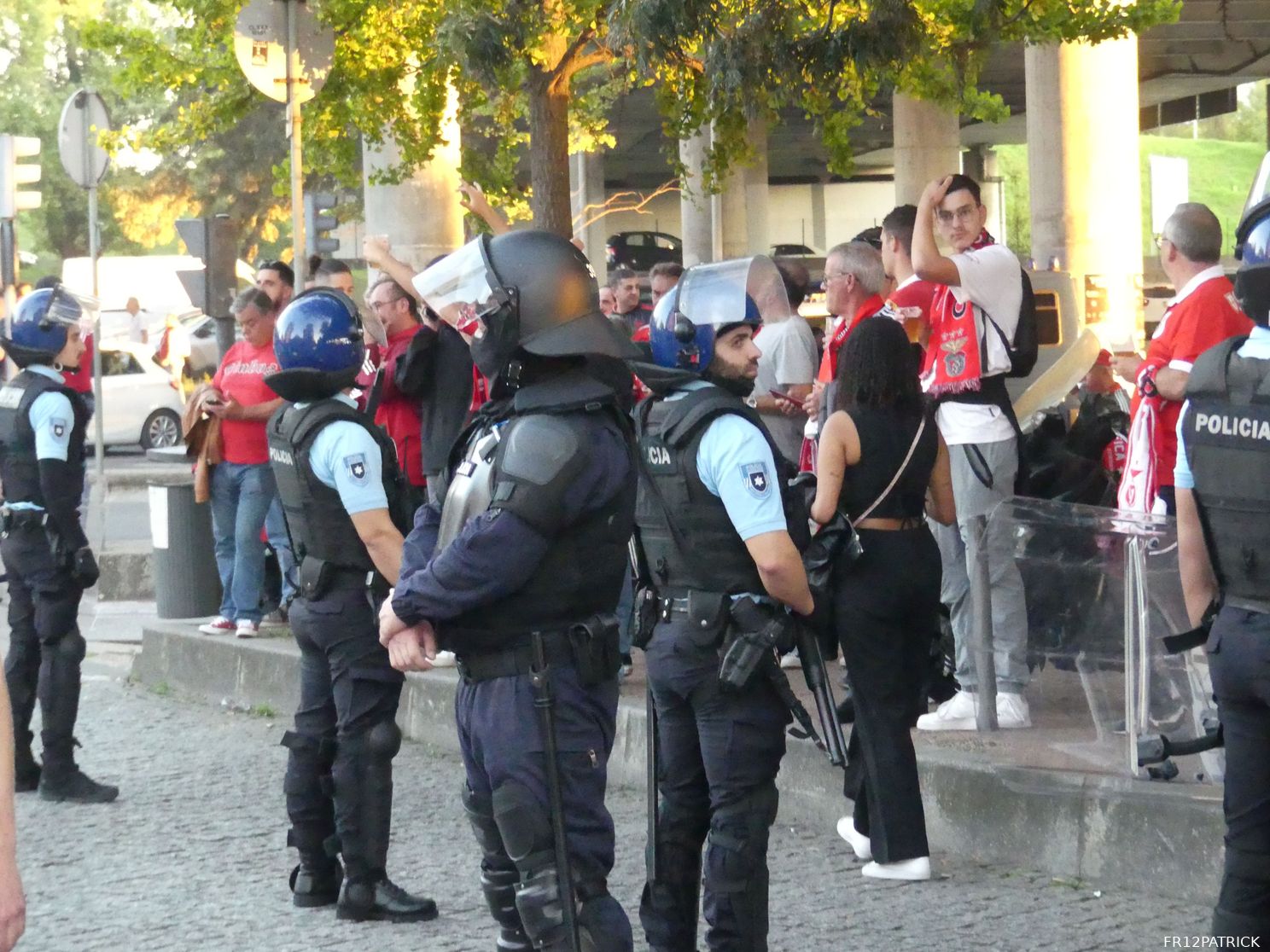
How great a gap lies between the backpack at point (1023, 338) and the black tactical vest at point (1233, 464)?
111 inches

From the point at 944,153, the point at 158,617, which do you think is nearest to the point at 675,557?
the point at 158,617

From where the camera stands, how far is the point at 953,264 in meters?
6.88

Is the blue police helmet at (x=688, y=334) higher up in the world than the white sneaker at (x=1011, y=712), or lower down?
higher up

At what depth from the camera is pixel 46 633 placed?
7.53m

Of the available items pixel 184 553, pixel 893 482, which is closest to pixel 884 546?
pixel 893 482

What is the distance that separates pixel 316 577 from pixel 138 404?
22.8 meters

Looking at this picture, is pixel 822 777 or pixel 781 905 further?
pixel 822 777

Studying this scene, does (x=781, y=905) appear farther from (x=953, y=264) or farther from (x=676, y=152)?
(x=676, y=152)

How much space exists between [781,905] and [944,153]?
67.4 ft

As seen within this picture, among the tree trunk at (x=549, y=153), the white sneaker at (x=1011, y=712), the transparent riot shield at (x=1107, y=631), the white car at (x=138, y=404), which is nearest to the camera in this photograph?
the transparent riot shield at (x=1107, y=631)

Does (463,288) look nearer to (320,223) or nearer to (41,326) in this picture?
(41,326)

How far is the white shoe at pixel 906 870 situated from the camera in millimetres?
6016

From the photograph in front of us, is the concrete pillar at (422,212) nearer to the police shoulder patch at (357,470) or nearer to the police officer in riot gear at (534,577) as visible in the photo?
the police shoulder patch at (357,470)

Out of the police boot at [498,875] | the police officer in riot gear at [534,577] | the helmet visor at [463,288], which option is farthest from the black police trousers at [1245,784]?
the helmet visor at [463,288]
